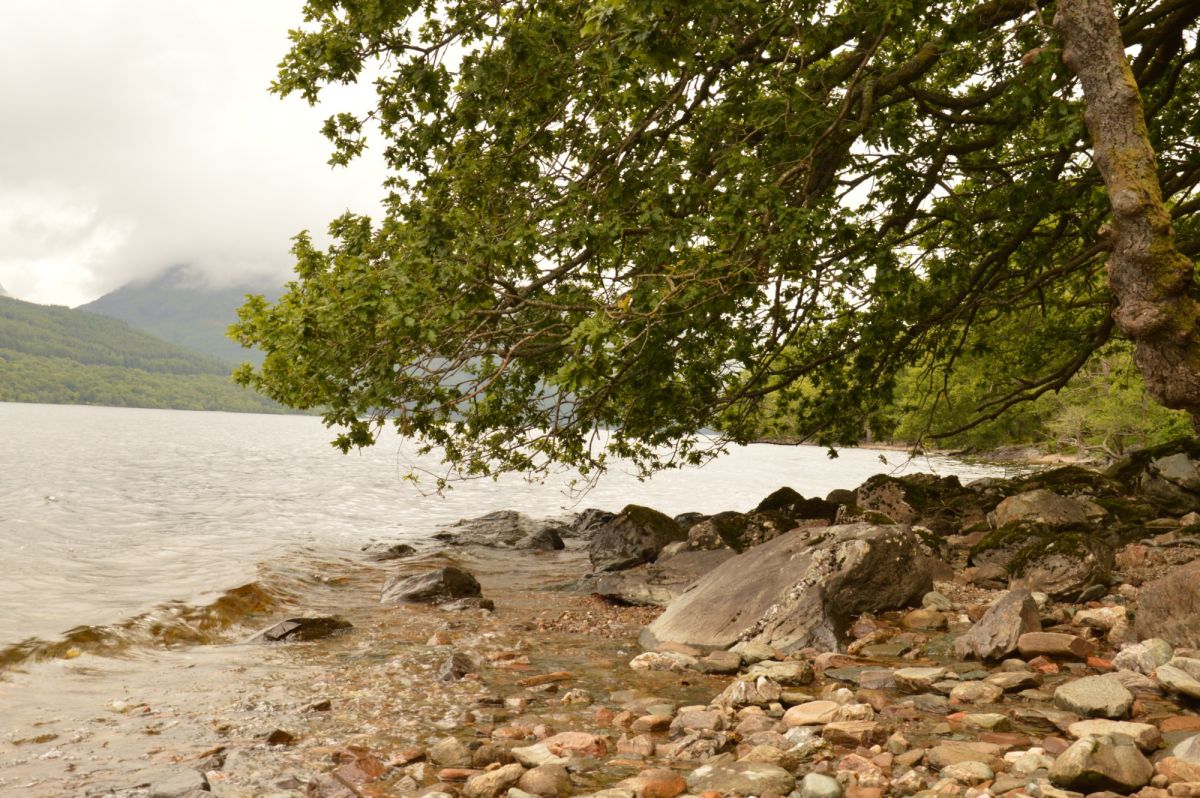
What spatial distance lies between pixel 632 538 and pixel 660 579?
423 cm

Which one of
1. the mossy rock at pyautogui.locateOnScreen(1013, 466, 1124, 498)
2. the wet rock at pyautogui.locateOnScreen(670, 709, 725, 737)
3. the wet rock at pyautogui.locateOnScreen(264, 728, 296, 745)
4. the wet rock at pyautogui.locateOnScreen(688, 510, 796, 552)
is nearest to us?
the wet rock at pyautogui.locateOnScreen(670, 709, 725, 737)

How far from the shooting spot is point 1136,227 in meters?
6.72

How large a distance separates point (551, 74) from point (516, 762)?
8.51m

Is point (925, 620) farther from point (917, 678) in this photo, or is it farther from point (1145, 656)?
point (1145, 656)

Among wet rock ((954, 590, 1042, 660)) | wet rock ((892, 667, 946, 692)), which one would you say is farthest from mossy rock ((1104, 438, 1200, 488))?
wet rock ((892, 667, 946, 692))

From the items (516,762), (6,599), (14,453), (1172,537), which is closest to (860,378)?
(1172,537)

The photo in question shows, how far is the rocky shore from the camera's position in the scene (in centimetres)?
560

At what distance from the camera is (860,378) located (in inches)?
608

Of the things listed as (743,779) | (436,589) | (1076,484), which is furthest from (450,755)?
(1076,484)

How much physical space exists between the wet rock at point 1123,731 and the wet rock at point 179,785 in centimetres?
605

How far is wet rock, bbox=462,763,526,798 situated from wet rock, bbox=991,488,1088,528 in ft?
36.0

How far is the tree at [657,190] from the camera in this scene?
9727mm

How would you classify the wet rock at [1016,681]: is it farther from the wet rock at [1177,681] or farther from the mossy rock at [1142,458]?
the mossy rock at [1142,458]

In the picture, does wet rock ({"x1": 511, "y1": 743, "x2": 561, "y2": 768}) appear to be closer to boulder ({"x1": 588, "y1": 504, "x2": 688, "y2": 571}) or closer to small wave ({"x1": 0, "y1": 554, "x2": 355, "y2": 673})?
small wave ({"x1": 0, "y1": 554, "x2": 355, "y2": 673})
